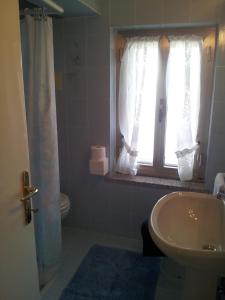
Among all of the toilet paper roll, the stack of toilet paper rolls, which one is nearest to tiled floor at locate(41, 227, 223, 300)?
the stack of toilet paper rolls

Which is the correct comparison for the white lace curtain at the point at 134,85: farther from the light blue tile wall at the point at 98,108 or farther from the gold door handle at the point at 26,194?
the gold door handle at the point at 26,194

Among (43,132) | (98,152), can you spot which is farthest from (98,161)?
(43,132)

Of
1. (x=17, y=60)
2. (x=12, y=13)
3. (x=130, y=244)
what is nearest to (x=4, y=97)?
(x=17, y=60)

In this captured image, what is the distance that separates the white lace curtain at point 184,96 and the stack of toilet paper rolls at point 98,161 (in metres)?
0.62

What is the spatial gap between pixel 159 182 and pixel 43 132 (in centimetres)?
113

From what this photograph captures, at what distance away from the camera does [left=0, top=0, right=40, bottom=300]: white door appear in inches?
44.8

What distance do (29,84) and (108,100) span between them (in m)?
0.81

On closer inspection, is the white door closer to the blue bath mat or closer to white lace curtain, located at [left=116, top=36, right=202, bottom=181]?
the blue bath mat

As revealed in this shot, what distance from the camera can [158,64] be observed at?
2287mm

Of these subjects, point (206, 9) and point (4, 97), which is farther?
point (206, 9)

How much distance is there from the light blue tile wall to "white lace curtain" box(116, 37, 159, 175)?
0.14m

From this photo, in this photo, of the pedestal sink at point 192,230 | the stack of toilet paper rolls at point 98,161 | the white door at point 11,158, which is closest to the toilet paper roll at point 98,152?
the stack of toilet paper rolls at point 98,161

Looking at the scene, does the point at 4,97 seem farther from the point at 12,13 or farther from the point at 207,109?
the point at 207,109

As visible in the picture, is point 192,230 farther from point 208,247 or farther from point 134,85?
point 134,85
